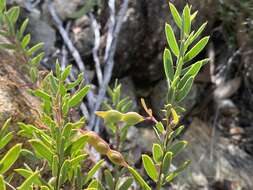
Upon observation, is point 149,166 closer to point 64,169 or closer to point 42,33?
point 64,169

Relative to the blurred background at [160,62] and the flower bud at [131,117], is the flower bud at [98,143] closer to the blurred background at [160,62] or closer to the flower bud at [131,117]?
the flower bud at [131,117]

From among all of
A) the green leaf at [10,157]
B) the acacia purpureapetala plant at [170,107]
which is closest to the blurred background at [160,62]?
the acacia purpureapetala plant at [170,107]

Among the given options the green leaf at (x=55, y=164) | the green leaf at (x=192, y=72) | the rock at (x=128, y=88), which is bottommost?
the rock at (x=128, y=88)

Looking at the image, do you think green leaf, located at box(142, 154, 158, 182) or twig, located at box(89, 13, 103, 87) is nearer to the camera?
green leaf, located at box(142, 154, 158, 182)

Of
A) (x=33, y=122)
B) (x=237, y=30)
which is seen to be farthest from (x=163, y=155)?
(x=237, y=30)

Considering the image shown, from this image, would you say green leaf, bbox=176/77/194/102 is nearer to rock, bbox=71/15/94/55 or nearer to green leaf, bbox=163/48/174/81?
green leaf, bbox=163/48/174/81

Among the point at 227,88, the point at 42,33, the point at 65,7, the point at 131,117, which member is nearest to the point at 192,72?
the point at 131,117

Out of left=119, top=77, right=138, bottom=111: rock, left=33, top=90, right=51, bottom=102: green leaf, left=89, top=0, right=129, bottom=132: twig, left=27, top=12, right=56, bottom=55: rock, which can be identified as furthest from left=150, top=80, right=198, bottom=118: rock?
left=33, top=90, right=51, bottom=102: green leaf
